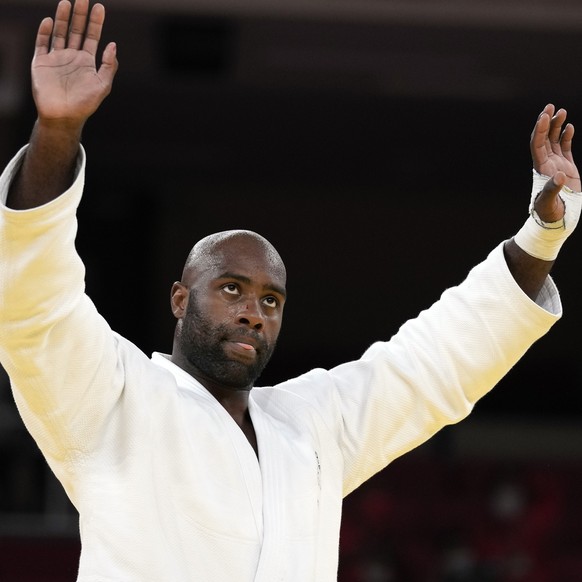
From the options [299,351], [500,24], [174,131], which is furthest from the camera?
[299,351]

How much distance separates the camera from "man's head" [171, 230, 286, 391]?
2.32 meters

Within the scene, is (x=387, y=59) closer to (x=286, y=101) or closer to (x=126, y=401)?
(x=286, y=101)

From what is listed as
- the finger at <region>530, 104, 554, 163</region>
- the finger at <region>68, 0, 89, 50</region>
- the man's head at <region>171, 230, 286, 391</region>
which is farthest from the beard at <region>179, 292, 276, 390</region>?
the finger at <region>530, 104, 554, 163</region>

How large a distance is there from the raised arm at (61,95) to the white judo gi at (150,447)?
0.11 ft

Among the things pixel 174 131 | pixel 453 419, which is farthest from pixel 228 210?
pixel 453 419

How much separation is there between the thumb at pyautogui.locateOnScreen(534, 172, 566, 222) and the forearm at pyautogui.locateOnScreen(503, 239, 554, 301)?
0.10 m

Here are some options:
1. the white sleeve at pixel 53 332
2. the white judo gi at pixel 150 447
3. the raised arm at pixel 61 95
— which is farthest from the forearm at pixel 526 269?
the raised arm at pixel 61 95

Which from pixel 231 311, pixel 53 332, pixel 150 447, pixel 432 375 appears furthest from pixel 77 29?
pixel 432 375

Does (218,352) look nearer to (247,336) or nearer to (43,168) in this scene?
(247,336)

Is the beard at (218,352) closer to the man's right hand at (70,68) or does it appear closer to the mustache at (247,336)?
the mustache at (247,336)

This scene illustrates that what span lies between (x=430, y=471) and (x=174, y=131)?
3193 millimetres

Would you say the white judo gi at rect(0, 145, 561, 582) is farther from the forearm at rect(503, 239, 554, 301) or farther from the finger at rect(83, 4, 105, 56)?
the forearm at rect(503, 239, 554, 301)

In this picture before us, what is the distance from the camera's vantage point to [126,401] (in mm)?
2156

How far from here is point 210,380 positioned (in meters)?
2.38
